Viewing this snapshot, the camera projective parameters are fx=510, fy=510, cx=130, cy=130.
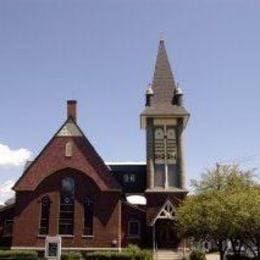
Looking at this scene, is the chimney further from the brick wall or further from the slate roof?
the slate roof

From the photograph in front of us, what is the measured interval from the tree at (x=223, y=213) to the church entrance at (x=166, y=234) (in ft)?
24.9

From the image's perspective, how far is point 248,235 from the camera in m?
40.1

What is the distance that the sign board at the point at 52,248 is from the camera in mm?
44906

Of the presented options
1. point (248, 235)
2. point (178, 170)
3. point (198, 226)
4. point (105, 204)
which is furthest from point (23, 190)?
point (248, 235)

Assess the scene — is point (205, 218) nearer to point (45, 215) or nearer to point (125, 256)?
point (125, 256)

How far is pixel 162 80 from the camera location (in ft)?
194

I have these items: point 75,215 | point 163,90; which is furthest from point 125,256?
point 163,90

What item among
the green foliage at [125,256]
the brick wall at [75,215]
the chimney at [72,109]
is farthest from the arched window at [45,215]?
the chimney at [72,109]

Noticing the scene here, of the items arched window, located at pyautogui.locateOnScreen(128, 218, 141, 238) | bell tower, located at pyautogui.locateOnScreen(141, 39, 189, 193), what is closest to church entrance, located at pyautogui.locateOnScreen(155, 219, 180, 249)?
arched window, located at pyautogui.locateOnScreen(128, 218, 141, 238)

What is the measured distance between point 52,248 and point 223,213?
51.6ft

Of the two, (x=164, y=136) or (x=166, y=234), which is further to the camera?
(x=164, y=136)

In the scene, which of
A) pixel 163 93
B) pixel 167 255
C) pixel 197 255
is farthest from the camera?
pixel 163 93

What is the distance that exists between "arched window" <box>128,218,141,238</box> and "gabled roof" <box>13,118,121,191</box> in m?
4.37

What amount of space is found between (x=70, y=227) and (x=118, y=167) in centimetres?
1273
